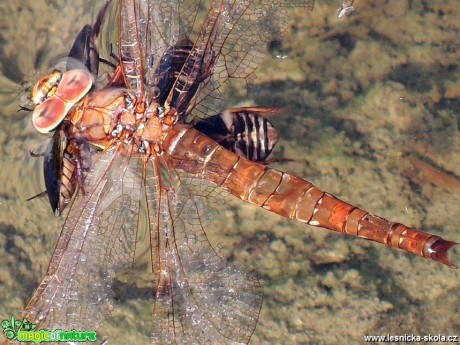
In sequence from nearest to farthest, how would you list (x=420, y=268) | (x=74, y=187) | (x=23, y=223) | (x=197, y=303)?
(x=197, y=303), (x=420, y=268), (x=74, y=187), (x=23, y=223)

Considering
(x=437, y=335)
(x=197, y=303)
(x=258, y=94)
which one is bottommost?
(x=437, y=335)

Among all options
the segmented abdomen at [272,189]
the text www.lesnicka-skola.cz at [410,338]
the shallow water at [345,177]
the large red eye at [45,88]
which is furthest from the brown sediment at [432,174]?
the large red eye at [45,88]

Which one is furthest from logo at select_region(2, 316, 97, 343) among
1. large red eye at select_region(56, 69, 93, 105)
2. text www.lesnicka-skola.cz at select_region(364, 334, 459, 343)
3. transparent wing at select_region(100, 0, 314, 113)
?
text www.lesnicka-skola.cz at select_region(364, 334, 459, 343)

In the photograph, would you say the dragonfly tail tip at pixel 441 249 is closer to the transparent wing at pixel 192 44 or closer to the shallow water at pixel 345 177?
the shallow water at pixel 345 177

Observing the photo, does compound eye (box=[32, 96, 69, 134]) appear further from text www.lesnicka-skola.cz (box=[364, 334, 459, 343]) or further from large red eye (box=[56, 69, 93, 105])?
text www.lesnicka-skola.cz (box=[364, 334, 459, 343])

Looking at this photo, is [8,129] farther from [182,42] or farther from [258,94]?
[258,94]

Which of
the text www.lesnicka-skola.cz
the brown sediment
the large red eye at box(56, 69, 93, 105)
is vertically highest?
the large red eye at box(56, 69, 93, 105)

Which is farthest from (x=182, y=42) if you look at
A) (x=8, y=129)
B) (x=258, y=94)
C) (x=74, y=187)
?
(x=8, y=129)
